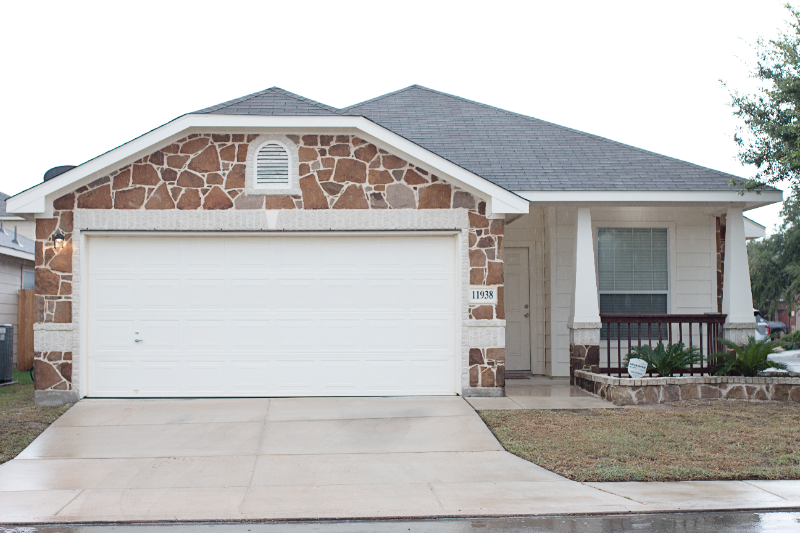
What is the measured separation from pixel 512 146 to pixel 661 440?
6558mm

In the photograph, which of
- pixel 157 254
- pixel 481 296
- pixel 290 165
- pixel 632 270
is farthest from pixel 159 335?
pixel 632 270

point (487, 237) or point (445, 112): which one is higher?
point (445, 112)

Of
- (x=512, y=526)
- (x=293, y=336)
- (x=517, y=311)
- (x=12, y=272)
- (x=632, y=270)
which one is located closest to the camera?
(x=512, y=526)

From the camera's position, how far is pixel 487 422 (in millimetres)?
9133

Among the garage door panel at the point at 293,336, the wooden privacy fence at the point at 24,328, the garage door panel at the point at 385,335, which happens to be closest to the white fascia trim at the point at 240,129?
the garage door panel at the point at 385,335

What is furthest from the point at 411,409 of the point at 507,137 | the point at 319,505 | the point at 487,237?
the point at 507,137

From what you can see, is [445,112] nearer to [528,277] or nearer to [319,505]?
[528,277]

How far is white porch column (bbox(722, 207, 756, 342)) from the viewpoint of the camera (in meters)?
11.9

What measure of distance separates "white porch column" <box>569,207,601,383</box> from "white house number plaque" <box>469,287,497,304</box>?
1.82 meters

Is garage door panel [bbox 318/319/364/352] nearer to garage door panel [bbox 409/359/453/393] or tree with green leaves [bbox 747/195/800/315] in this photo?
garage door panel [bbox 409/359/453/393]

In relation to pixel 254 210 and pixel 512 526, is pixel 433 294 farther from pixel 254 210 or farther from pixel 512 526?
pixel 512 526

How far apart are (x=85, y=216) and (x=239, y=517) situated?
6210 mm

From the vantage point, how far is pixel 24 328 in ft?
54.9

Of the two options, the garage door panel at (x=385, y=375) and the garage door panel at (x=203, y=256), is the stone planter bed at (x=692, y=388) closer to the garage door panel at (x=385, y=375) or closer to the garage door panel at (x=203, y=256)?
the garage door panel at (x=385, y=375)
